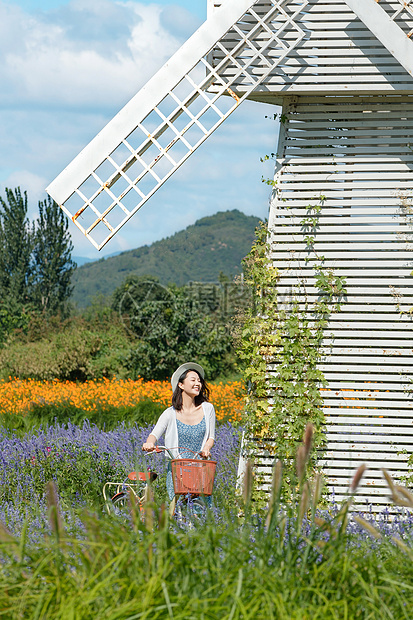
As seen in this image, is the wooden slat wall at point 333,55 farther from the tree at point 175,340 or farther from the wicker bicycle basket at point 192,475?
the tree at point 175,340

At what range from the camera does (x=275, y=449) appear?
587 cm

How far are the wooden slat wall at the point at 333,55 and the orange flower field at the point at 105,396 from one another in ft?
16.7

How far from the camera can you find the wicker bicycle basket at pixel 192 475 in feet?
13.7

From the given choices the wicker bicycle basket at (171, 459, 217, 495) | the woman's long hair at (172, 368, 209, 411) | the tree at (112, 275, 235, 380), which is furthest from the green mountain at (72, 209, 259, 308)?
the wicker bicycle basket at (171, 459, 217, 495)

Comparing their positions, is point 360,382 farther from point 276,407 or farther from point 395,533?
point 395,533

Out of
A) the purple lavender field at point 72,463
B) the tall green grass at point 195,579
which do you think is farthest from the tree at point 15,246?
the tall green grass at point 195,579

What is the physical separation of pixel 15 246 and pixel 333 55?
67.4 ft

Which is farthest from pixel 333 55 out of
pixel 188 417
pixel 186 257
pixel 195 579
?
pixel 186 257

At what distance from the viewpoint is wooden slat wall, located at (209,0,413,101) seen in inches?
226

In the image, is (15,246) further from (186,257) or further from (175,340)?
(186,257)

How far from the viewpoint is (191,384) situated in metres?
5.02

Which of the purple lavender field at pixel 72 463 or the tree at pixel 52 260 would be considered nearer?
the purple lavender field at pixel 72 463

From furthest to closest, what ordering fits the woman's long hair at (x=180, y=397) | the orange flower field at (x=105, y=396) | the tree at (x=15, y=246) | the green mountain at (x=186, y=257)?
1. the green mountain at (x=186, y=257)
2. the tree at (x=15, y=246)
3. the orange flower field at (x=105, y=396)
4. the woman's long hair at (x=180, y=397)

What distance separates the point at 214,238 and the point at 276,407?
175 ft
